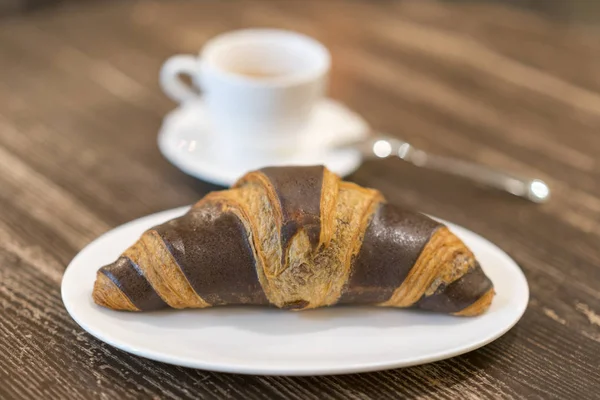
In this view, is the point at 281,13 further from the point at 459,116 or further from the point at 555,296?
the point at 555,296

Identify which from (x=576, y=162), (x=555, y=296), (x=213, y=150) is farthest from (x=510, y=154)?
(x=213, y=150)

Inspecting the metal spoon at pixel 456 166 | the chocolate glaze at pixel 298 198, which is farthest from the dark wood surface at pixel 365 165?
the chocolate glaze at pixel 298 198

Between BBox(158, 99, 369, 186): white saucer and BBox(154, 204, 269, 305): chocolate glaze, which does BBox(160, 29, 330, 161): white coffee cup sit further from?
BBox(154, 204, 269, 305): chocolate glaze

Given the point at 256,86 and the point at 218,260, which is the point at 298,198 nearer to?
the point at 218,260

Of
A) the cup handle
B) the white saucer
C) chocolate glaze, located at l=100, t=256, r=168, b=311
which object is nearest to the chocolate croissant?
chocolate glaze, located at l=100, t=256, r=168, b=311

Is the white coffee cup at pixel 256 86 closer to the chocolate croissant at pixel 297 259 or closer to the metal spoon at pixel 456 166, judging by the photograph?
the metal spoon at pixel 456 166
